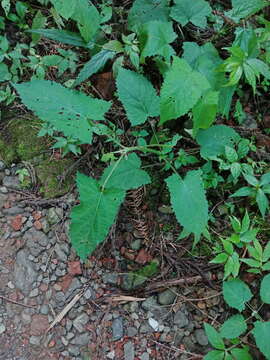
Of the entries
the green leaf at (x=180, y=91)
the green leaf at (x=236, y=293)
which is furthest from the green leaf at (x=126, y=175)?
the green leaf at (x=236, y=293)

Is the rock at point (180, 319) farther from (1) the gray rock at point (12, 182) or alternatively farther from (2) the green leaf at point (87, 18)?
(2) the green leaf at point (87, 18)

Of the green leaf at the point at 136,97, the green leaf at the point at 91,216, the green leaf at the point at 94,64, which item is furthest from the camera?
the green leaf at the point at 94,64

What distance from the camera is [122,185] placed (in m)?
1.50

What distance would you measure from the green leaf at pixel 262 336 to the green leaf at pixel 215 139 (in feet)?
2.18

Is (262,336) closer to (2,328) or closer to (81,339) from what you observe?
(81,339)

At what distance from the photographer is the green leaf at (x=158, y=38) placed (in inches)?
66.5

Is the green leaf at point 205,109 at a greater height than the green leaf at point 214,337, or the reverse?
the green leaf at point 205,109

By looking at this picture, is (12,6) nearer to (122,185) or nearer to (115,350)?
(122,185)

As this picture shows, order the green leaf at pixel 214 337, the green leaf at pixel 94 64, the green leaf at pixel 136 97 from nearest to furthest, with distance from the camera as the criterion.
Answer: the green leaf at pixel 214 337
the green leaf at pixel 136 97
the green leaf at pixel 94 64

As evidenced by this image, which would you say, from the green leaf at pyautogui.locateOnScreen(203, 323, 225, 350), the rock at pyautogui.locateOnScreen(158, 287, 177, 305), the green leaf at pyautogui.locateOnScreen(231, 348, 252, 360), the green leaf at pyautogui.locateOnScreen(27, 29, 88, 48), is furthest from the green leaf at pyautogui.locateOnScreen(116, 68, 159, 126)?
the green leaf at pyautogui.locateOnScreen(231, 348, 252, 360)

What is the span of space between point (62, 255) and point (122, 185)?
42 centimetres

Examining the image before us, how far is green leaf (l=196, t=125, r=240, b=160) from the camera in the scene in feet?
5.49

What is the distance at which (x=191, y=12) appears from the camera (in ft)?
5.83

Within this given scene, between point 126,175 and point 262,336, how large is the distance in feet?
2.47
